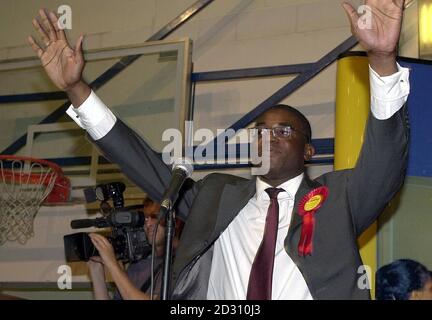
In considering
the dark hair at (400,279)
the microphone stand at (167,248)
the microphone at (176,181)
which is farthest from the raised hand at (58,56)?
the dark hair at (400,279)

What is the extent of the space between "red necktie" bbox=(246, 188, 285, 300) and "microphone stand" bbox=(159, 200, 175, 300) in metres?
0.35

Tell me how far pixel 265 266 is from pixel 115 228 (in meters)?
0.59

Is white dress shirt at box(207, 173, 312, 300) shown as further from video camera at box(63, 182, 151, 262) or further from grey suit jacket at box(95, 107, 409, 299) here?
video camera at box(63, 182, 151, 262)

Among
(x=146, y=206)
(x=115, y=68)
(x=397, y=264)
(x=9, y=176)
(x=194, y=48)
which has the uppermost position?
(x=194, y=48)

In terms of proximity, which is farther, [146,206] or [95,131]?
[146,206]

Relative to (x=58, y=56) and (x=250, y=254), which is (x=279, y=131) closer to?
(x=250, y=254)

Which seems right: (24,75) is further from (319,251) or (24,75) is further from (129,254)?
(319,251)

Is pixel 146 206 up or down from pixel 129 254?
up

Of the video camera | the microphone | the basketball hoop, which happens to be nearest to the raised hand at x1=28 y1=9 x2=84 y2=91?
the video camera

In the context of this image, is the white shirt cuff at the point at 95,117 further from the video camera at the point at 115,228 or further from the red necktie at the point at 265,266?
the red necktie at the point at 265,266

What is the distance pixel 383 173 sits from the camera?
92.4 inches
